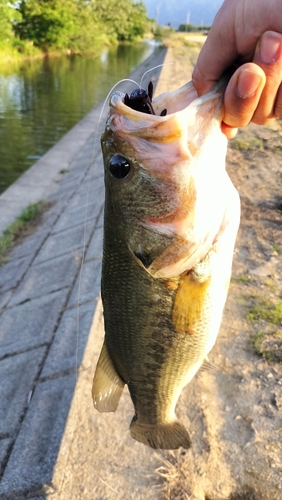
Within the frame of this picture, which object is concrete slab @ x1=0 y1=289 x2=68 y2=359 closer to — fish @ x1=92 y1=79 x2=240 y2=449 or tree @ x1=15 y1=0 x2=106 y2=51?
fish @ x1=92 y1=79 x2=240 y2=449

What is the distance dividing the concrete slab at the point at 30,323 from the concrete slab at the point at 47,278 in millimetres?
144

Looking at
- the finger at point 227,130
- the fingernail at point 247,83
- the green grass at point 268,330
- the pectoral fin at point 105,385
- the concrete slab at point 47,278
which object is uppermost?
the fingernail at point 247,83

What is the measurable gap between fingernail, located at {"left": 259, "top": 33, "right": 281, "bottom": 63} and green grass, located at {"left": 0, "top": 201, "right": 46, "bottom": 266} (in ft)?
17.7

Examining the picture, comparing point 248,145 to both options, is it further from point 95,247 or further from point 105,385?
point 105,385

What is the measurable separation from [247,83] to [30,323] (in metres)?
3.45

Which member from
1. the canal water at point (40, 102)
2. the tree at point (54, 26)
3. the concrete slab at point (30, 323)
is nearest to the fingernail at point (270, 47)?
the concrete slab at point (30, 323)

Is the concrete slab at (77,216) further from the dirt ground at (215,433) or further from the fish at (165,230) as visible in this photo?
the fish at (165,230)

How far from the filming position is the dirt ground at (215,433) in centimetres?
234

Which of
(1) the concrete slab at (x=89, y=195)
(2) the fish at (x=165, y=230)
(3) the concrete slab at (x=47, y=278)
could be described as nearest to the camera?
(2) the fish at (x=165, y=230)

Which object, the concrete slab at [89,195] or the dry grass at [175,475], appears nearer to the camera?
the dry grass at [175,475]

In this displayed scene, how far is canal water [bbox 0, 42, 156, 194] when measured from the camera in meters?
11.9

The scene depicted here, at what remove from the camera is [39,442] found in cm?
264

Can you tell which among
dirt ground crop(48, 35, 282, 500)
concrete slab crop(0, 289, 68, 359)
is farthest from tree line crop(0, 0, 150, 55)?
dirt ground crop(48, 35, 282, 500)

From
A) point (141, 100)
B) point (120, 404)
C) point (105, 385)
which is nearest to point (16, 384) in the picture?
point (120, 404)
